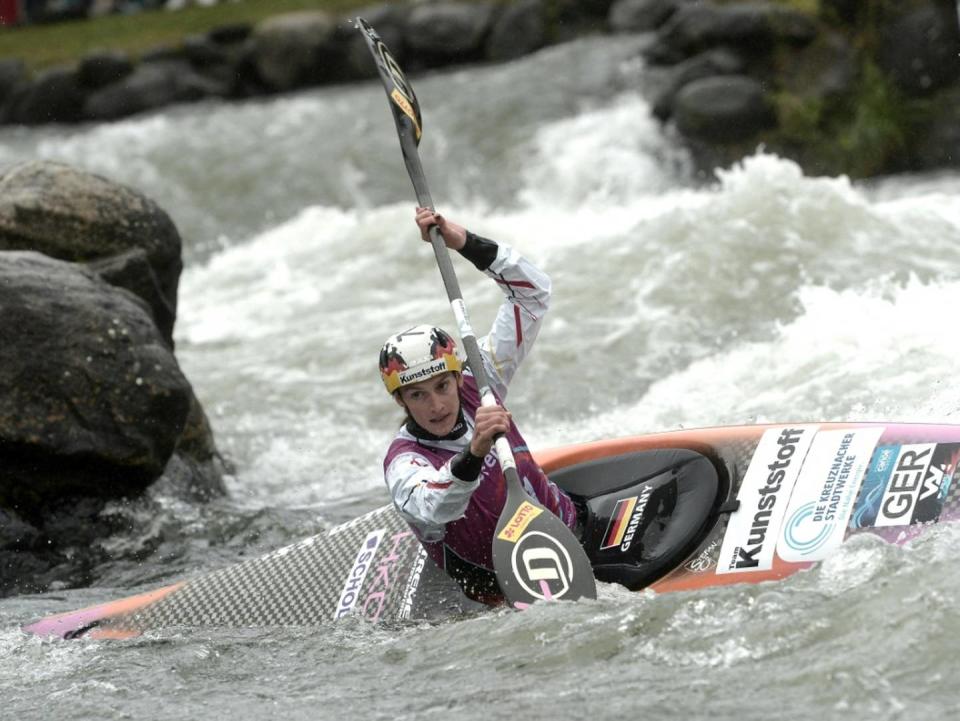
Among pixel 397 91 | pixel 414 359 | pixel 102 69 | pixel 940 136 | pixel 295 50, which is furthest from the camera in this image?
pixel 102 69

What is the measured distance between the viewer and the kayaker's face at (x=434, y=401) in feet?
15.1

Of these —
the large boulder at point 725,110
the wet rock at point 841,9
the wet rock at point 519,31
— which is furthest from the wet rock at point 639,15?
the large boulder at point 725,110

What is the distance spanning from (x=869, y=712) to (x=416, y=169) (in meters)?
2.78

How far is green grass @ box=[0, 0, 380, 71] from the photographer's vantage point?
17125 millimetres

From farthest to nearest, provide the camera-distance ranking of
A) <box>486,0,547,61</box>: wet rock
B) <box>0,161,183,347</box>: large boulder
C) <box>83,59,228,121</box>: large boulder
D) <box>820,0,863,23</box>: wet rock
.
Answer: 1. <box>83,59,228,121</box>: large boulder
2. <box>486,0,547,61</box>: wet rock
3. <box>820,0,863,23</box>: wet rock
4. <box>0,161,183,347</box>: large boulder

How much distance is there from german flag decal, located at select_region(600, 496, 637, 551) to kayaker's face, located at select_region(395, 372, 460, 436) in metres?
0.72

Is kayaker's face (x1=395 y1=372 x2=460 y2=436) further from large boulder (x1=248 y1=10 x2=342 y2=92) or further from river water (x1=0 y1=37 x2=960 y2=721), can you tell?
large boulder (x1=248 y1=10 x2=342 y2=92)

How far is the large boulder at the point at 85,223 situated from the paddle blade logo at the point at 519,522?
11.6 ft

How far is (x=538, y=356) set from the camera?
29.8 feet

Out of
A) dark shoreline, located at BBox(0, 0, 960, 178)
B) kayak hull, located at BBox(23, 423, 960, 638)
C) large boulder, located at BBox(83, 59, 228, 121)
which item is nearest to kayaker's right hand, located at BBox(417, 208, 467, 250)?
kayak hull, located at BBox(23, 423, 960, 638)

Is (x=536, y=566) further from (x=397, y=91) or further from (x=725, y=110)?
(x=725, y=110)

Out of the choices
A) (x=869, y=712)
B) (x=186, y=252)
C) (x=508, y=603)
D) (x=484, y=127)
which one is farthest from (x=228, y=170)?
(x=869, y=712)

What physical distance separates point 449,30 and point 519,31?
2.50ft

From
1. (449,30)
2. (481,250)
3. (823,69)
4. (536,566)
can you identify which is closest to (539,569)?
(536,566)
